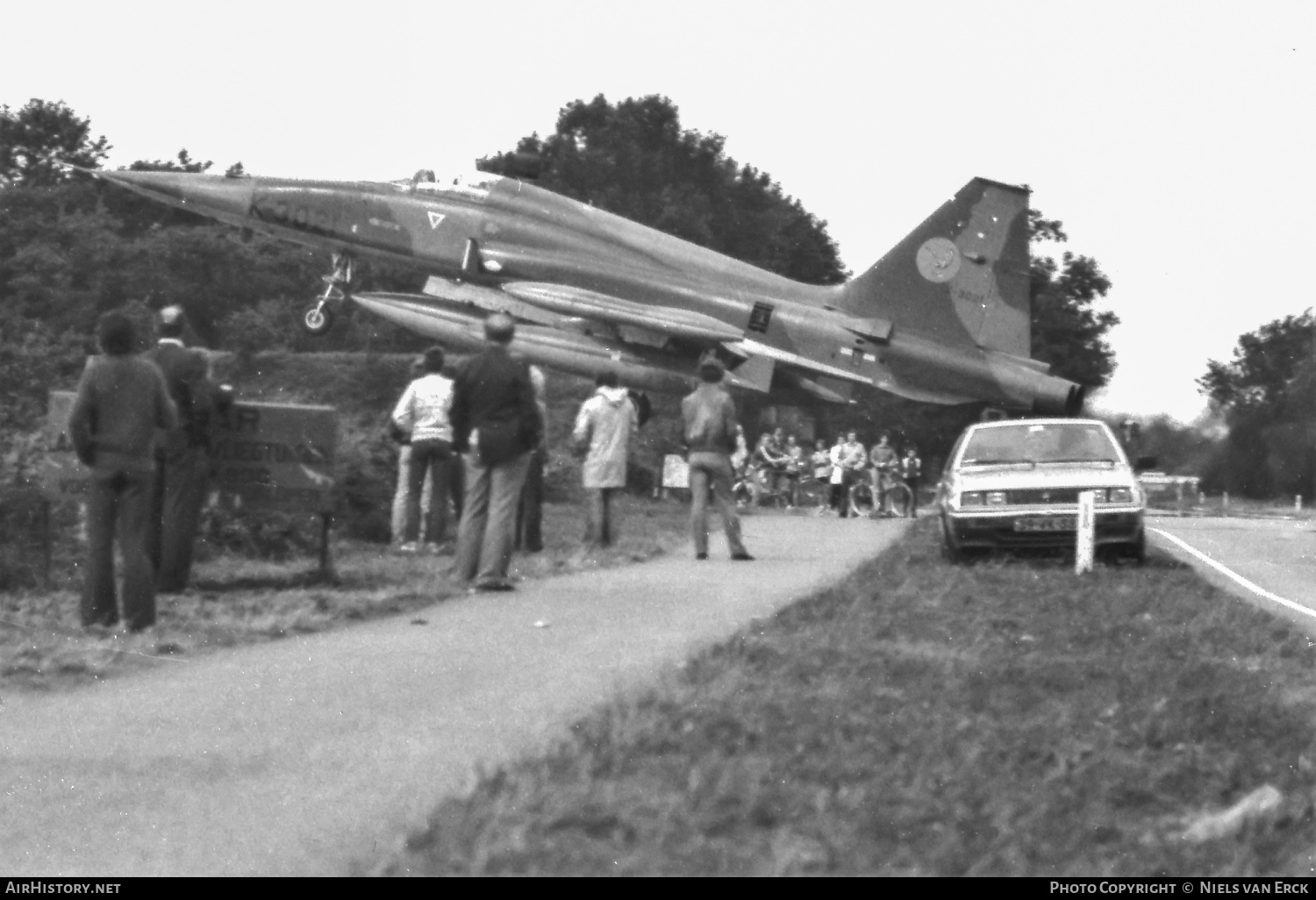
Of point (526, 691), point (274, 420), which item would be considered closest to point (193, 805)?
point (526, 691)

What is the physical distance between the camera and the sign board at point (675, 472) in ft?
101

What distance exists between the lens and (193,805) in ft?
21.1

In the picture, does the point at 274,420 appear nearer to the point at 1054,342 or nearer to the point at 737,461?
the point at 737,461

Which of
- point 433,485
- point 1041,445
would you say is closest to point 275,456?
point 433,485

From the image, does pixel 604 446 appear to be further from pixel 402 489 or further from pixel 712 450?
pixel 402 489

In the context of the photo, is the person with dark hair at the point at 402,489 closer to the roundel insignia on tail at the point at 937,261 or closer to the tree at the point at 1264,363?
the roundel insignia on tail at the point at 937,261

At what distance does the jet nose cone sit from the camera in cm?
3453

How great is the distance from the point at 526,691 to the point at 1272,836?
362cm

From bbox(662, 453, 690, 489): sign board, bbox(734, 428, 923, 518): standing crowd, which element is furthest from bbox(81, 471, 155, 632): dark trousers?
bbox(734, 428, 923, 518): standing crowd

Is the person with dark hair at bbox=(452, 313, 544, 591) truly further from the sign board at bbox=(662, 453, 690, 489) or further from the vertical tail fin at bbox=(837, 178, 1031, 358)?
the vertical tail fin at bbox=(837, 178, 1031, 358)

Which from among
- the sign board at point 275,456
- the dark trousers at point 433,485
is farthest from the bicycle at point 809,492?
the sign board at point 275,456

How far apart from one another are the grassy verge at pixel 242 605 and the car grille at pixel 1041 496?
3278mm
